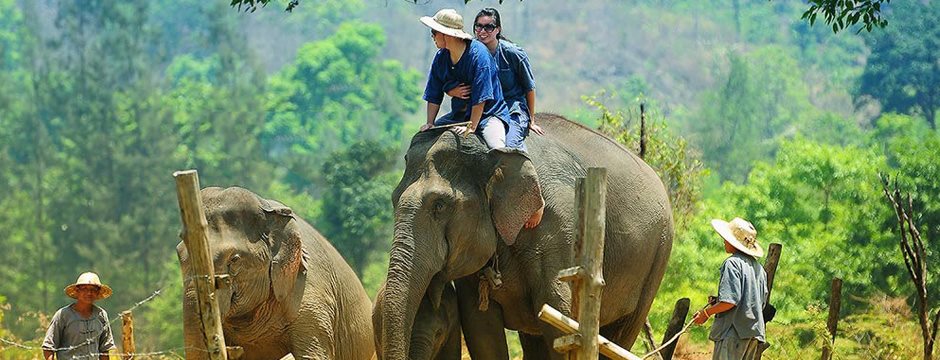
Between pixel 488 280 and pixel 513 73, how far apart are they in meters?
1.53

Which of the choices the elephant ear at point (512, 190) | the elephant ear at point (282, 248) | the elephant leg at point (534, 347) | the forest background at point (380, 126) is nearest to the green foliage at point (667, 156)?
the forest background at point (380, 126)

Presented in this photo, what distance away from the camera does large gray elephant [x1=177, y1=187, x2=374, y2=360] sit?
11.0 meters

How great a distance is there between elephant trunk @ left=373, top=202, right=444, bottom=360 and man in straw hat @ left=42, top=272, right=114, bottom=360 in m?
2.06

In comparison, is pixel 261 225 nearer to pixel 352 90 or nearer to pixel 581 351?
pixel 581 351

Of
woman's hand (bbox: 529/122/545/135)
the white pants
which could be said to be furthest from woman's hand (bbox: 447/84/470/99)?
woman's hand (bbox: 529/122/545/135)

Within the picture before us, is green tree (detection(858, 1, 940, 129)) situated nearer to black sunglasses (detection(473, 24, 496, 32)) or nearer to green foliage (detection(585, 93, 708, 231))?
green foliage (detection(585, 93, 708, 231))

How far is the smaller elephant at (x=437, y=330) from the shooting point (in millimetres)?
10078

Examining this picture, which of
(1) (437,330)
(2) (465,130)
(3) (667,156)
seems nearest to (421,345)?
(1) (437,330)

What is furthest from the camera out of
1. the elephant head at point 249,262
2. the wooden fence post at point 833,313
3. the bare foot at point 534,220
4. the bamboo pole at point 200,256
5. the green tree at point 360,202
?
the green tree at point 360,202

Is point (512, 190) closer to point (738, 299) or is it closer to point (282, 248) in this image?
point (738, 299)

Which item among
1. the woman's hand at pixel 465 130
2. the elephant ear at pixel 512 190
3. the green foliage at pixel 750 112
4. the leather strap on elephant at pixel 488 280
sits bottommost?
the green foliage at pixel 750 112

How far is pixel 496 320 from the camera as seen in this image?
10.7 meters

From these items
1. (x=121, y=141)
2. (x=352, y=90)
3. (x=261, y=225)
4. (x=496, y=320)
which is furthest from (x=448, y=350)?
(x=352, y=90)

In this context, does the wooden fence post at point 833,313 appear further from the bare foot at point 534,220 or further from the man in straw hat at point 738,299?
the bare foot at point 534,220
